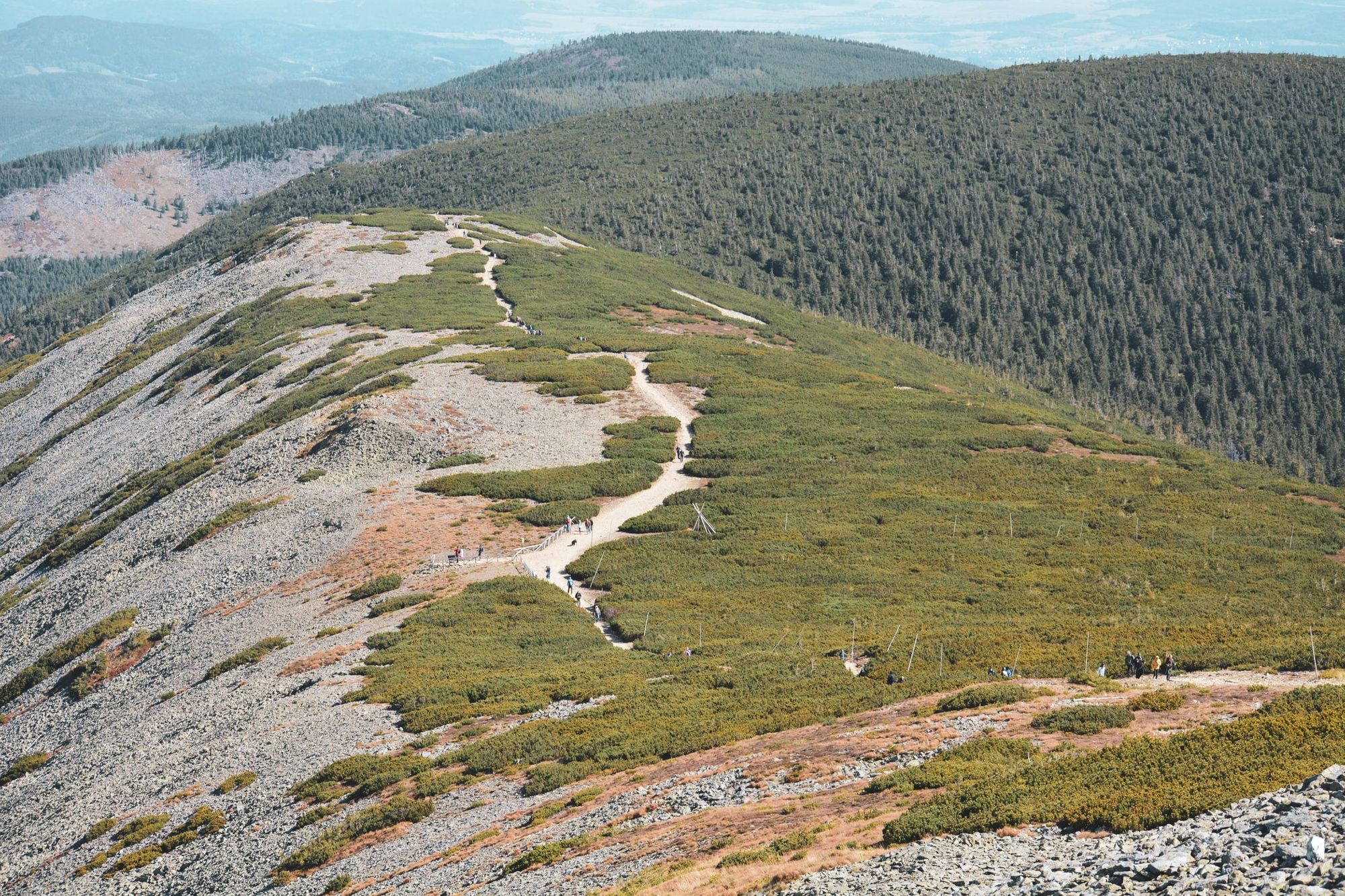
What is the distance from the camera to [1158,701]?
36250mm

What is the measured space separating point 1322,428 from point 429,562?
177 m

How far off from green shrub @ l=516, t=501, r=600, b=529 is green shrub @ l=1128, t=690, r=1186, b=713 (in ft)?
129

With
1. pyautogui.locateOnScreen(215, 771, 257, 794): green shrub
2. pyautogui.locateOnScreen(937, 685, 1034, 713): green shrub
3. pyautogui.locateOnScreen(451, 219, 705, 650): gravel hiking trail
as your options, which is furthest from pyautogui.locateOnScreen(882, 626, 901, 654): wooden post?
pyautogui.locateOnScreen(215, 771, 257, 794): green shrub

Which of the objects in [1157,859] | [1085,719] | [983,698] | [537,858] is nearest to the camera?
[1157,859]

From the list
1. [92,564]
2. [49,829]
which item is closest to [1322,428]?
[92,564]

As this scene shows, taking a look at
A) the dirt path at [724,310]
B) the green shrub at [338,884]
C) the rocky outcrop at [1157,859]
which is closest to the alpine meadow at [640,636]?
the rocky outcrop at [1157,859]

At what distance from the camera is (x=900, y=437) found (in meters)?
89.8

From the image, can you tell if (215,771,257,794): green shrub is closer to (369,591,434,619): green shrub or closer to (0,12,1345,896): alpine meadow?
(0,12,1345,896): alpine meadow

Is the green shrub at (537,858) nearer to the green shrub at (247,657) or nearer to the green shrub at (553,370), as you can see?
the green shrub at (247,657)

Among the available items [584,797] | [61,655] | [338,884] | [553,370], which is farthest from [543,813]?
[553,370]

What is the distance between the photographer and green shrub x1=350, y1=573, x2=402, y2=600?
6056 centimetres

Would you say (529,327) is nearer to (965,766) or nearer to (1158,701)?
(1158,701)

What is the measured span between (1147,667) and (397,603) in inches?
1347

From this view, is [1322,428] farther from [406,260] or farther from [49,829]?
[49,829]
